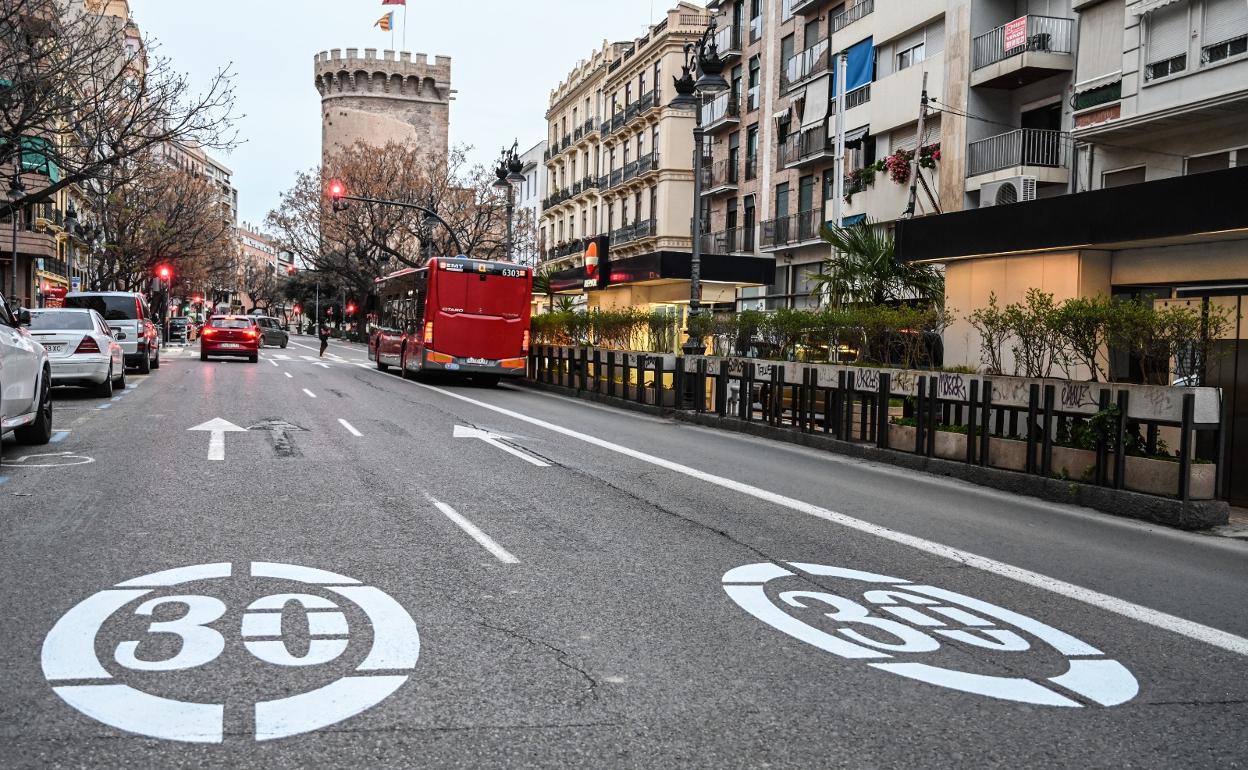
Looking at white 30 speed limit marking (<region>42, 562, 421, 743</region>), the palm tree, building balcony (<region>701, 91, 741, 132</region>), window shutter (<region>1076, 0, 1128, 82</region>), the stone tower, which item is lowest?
white 30 speed limit marking (<region>42, 562, 421, 743</region>)

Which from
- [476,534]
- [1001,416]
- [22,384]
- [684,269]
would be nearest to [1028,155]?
[684,269]

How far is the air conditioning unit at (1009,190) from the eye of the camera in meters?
26.7

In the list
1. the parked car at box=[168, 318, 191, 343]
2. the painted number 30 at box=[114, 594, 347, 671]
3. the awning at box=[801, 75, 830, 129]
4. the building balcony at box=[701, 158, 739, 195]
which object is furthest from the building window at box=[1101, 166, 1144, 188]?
the parked car at box=[168, 318, 191, 343]

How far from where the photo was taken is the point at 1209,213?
1308 cm

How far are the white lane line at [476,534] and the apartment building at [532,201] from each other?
6157 centimetres

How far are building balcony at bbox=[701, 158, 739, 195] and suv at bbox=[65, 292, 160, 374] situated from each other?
83.0 ft

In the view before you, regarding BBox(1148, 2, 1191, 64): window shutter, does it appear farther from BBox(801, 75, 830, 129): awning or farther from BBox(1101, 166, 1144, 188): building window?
BBox(801, 75, 830, 129): awning

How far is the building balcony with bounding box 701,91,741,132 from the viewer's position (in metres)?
46.5

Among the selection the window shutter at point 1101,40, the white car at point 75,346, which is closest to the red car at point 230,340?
the white car at point 75,346

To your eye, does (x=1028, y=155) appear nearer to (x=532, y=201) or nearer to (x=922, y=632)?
(x=922, y=632)

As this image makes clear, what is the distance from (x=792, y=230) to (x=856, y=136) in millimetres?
6104

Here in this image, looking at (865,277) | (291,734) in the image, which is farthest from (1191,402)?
(865,277)

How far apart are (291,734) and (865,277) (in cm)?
1795

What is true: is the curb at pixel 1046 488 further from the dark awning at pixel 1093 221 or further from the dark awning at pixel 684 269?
the dark awning at pixel 684 269
